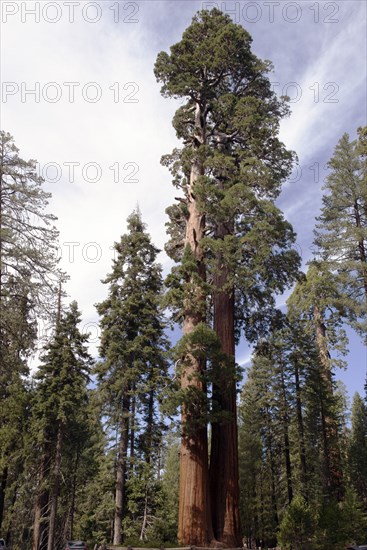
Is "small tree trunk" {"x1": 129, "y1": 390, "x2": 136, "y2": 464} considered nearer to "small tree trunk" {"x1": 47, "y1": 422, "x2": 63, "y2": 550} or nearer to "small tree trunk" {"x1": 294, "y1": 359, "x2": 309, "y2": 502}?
"small tree trunk" {"x1": 47, "y1": 422, "x2": 63, "y2": 550}

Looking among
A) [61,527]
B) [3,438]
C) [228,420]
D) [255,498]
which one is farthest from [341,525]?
[61,527]

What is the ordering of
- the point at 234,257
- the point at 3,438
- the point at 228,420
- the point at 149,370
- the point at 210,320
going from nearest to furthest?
the point at 228,420 → the point at 234,257 → the point at 210,320 → the point at 149,370 → the point at 3,438

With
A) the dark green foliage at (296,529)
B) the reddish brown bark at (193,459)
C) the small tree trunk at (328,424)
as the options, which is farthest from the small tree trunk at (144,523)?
the small tree trunk at (328,424)

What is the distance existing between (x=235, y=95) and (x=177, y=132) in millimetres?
2650

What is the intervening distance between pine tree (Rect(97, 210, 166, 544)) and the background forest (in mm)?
87

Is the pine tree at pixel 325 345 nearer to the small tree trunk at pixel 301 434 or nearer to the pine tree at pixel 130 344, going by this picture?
the small tree trunk at pixel 301 434

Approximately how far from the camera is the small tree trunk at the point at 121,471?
63.2 ft

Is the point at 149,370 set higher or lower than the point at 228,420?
higher

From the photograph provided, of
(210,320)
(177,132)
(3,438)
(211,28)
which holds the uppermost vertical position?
(211,28)

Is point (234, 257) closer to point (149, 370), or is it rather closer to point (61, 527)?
point (149, 370)

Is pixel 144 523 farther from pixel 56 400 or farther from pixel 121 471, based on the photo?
pixel 56 400

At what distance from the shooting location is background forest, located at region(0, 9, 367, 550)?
42.6ft

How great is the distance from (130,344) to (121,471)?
A: 5.74 meters

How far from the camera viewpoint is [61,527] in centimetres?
3319
